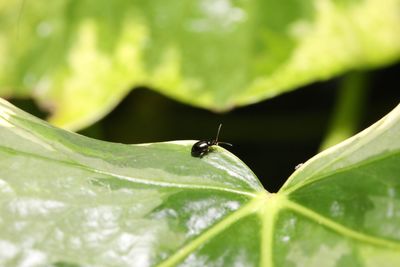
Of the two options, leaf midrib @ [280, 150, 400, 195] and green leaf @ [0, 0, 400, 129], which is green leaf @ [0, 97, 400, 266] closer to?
leaf midrib @ [280, 150, 400, 195]

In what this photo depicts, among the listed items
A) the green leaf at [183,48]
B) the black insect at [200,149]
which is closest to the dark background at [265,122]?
the green leaf at [183,48]

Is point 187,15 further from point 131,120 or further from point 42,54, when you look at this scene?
point 131,120

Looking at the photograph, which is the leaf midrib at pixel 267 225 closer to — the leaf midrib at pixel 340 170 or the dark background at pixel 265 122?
the leaf midrib at pixel 340 170

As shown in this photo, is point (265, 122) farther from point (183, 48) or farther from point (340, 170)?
point (340, 170)

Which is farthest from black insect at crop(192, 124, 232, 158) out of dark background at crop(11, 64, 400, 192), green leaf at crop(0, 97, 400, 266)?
dark background at crop(11, 64, 400, 192)

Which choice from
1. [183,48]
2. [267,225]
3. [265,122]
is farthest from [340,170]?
[265,122]

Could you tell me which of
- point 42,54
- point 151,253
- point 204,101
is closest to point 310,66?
point 204,101
